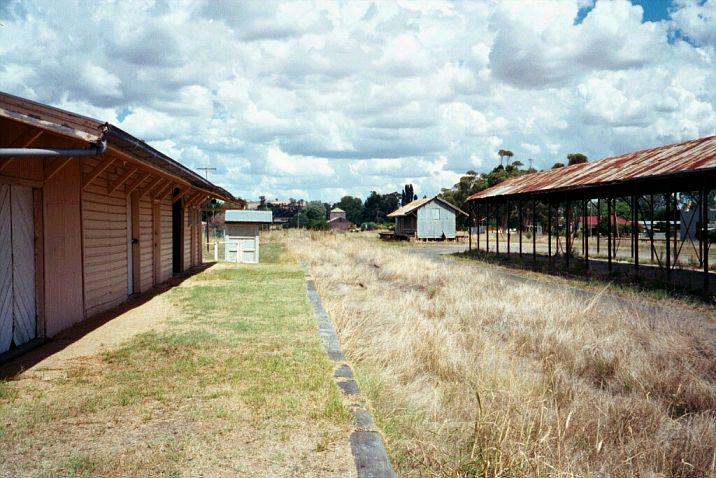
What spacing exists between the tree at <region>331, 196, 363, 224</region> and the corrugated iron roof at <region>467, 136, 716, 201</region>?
108836 millimetres

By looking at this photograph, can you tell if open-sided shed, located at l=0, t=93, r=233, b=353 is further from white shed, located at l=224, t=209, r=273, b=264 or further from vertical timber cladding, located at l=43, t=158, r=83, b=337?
white shed, located at l=224, t=209, r=273, b=264

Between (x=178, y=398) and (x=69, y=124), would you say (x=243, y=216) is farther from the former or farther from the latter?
(x=178, y=398)

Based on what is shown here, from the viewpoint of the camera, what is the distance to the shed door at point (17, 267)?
6492 mm

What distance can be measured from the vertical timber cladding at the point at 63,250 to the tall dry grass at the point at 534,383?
3.58 m

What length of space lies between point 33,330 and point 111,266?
9.78 feet

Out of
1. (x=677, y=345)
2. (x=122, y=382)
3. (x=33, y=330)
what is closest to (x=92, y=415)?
(x=122, y=382)

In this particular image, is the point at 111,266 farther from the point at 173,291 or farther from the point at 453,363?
the point at 453,363

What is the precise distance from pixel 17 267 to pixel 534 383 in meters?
5.73

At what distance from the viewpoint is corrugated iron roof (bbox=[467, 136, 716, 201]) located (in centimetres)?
1377

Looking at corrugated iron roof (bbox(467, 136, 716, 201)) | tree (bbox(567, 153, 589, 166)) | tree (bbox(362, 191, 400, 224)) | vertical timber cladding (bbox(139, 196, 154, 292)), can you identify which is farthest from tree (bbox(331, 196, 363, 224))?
vertical timber cladding (bbox(139, 196, 154, 292))

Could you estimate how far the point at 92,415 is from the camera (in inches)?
179

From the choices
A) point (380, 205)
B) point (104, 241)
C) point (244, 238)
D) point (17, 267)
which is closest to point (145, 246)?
point (104, 241)

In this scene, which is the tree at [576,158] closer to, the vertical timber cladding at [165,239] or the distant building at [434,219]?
the distant building at [434,219]

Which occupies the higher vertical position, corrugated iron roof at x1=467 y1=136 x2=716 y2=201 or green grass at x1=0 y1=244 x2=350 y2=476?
corrugated iron roof at x1=467 y1=136 x2=716 y2=201
